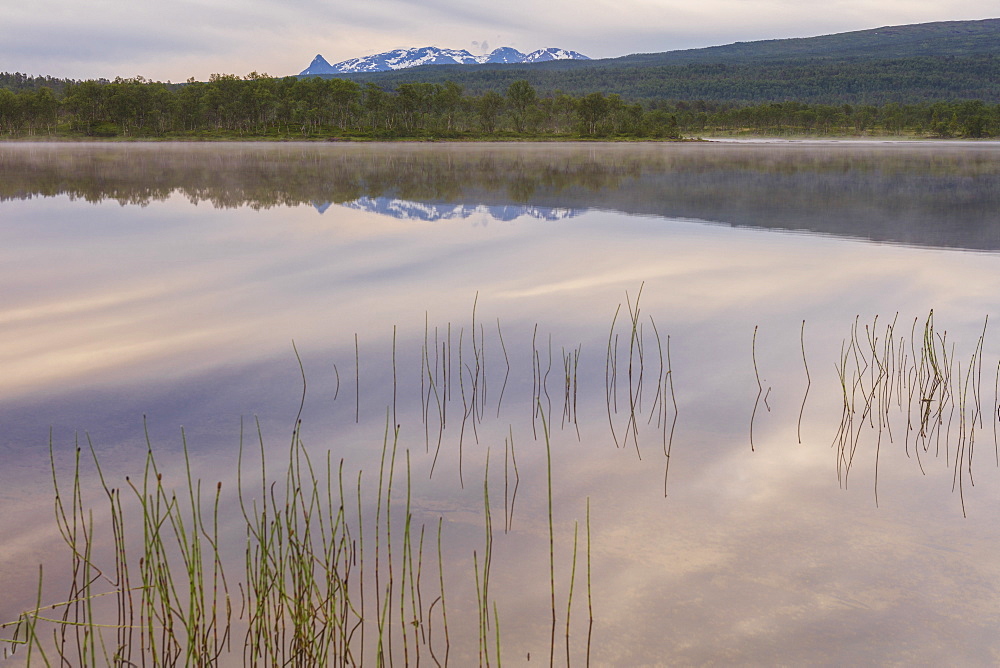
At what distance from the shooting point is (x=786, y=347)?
27.3 ft

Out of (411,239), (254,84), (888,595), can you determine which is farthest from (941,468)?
(254,84)

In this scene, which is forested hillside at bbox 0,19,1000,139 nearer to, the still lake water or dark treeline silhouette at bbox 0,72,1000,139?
dark treeline silhouette at bbox 0,72,1000,139

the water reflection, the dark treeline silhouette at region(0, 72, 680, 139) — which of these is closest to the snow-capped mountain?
the water reflection

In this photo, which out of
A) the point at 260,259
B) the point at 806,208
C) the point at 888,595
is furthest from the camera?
the point at 806,208

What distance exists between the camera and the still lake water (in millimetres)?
3863

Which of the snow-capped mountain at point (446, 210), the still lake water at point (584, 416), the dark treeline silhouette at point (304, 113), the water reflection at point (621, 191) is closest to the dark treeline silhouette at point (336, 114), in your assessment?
the dark treeline silhouette at point (304, 113)

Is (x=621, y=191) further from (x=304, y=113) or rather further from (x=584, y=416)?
(x=304, y=113)

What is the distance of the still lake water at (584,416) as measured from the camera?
12.7 ft

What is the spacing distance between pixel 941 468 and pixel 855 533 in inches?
50.1

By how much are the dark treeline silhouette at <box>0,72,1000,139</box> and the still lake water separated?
87.7 meters

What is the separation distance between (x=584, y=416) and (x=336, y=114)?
107 m

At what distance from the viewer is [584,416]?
6.35 metres

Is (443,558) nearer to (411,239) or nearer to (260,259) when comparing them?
(260,259)

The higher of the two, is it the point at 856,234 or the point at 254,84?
the point at 254,84
